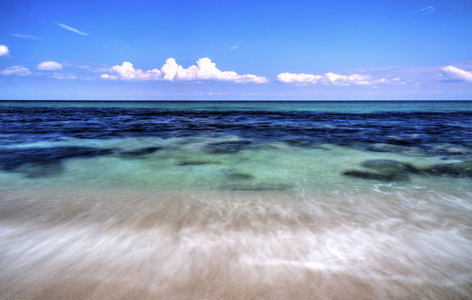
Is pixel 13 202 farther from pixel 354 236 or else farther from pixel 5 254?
pixel 354 236

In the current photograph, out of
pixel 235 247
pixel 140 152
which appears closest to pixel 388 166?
pixel 235 247

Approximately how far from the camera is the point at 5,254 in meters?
3.05

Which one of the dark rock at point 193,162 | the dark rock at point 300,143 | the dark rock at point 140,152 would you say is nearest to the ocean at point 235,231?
the dark rock at point 193,162

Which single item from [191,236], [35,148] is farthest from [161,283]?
[35,148]

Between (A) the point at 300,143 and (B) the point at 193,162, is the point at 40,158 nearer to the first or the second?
(B) the point at 193,162

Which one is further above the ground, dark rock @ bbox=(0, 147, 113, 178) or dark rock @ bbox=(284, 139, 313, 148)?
dark rock @ bbox=(284, 139, 313, 148)

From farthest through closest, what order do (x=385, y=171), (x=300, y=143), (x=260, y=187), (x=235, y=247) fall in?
(x=300, y=143)
(x=385, y=171)
(x=260, y=187)
(x=235, y=247)

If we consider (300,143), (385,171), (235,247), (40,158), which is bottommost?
(235,247)

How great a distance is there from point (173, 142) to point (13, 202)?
7913mm

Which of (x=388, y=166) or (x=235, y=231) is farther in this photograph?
(x=388, y=166)

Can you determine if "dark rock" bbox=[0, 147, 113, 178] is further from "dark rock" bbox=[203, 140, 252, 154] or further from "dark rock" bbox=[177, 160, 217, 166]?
"dark rock" bbox=[203, 140, 252, 154]

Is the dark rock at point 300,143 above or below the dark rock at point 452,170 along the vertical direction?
above

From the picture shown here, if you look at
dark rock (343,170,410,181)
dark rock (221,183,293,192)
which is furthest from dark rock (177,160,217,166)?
dark rock (343,170,410,181)

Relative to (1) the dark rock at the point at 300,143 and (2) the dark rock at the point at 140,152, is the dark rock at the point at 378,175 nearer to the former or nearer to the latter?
(1) the dark rock at the point at 300,143
